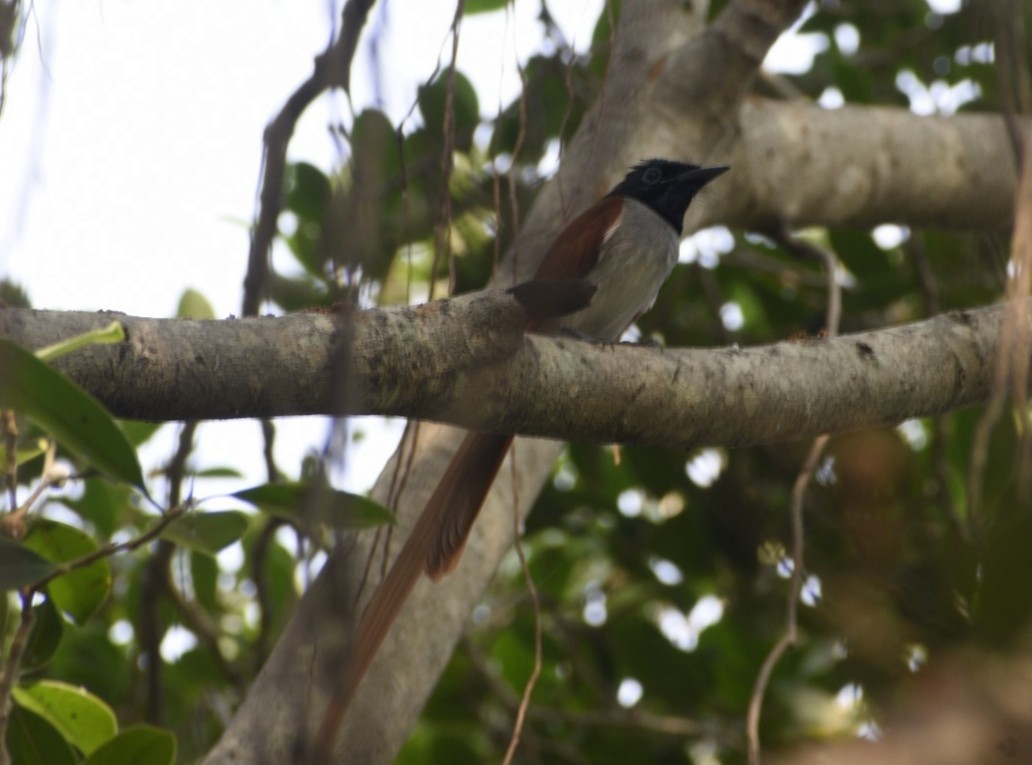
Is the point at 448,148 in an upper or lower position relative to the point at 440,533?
upper

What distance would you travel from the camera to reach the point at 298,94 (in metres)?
2.35

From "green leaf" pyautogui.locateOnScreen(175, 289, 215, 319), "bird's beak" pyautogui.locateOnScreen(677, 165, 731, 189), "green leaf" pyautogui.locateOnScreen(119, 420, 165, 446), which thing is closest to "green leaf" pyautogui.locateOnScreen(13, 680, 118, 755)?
"green leaf" pyautogui.locateOnScreen(119, 420, 165, 446)

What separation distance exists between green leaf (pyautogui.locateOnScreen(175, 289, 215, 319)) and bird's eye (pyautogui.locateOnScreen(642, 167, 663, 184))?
53.4 inches

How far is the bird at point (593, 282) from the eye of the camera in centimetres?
235

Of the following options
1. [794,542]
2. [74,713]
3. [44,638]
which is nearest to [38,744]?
[74,713]

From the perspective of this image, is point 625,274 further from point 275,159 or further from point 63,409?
point 63,409

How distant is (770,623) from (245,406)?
2552 mm

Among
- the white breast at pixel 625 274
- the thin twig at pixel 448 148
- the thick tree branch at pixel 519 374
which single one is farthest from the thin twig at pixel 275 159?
the white breast at pixel 625 274

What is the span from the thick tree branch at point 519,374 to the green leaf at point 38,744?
0.88 m

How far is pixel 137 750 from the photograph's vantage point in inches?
77.6

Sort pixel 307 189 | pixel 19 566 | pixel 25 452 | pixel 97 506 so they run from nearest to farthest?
1. pixel 19 566
2. pixel 25 452
3. pixel 97 506
4. pixel 307 189

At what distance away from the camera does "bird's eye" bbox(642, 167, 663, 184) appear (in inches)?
138

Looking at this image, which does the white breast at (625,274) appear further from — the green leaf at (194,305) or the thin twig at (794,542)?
the green leaf at (194,305)

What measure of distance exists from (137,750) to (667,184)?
2.28 m
